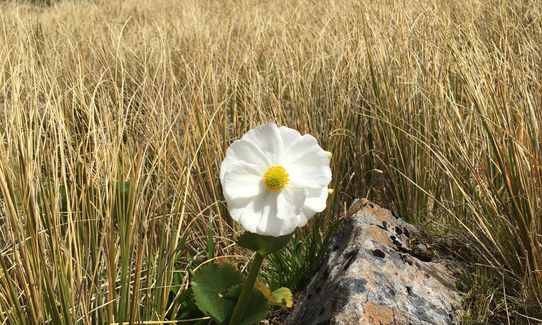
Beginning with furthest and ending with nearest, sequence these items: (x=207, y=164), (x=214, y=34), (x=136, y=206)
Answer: (x=214, y=34) → (x=207, y=164) → (x=136, y=206)

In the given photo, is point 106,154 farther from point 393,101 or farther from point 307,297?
point 393,101

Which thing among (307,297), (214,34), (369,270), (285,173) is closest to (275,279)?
(307,297)

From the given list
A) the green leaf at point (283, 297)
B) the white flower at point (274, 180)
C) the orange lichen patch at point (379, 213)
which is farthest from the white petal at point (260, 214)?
the orange lichen patch at point (379, 213)

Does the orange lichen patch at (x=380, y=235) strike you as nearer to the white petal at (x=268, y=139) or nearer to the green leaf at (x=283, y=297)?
the green leaf at (x=283, y=297)

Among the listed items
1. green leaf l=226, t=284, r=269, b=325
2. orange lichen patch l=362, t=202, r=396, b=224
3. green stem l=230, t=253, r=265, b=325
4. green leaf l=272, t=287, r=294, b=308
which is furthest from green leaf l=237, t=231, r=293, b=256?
orange lichen patch l=362, t=202, r=396, b=224

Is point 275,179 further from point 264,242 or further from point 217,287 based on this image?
point 217,287

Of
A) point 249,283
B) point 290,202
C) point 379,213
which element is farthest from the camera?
point 379,213

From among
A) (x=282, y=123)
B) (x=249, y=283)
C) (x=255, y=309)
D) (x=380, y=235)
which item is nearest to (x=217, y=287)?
(x=255, y=309)
